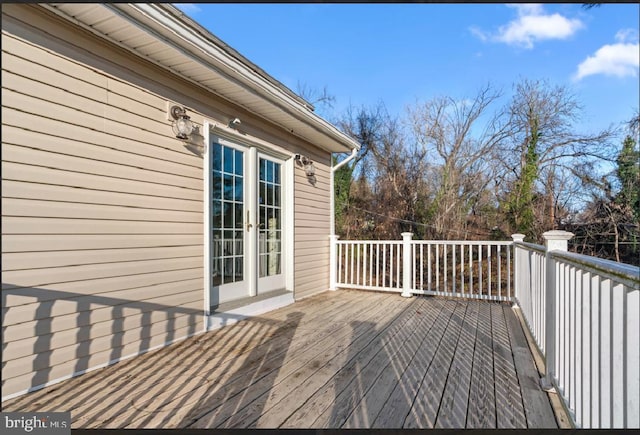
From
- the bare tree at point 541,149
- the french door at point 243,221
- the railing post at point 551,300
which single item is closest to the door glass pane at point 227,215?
the french door at point 243,221

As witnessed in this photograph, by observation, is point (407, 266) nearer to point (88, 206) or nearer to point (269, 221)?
point (269, 221)

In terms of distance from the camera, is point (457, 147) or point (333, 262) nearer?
point (333, 262)

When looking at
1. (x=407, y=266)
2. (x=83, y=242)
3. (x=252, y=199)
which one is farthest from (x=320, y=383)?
(x=407, y=266)

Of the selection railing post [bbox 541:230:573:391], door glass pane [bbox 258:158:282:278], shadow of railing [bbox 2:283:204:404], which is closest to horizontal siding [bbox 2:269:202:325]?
shadow of railing [bbox 2:283:204:404]

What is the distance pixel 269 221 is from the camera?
4336mm

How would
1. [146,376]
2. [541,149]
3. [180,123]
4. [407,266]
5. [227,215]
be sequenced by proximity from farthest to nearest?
[541,149] < [407,266] < [227,215] < [180,123] < [146,376]

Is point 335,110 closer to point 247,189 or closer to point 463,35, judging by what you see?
point 463,35

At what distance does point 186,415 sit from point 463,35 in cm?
808

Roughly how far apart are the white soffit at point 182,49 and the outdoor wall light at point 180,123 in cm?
32

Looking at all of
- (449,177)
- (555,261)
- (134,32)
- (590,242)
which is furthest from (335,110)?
(555,261)

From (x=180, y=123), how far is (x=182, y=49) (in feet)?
2.02

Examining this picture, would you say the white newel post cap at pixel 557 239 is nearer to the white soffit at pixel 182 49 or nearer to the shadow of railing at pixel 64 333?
the white soffit at pixel 182 49

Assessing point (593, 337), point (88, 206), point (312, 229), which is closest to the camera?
point (593, 337)

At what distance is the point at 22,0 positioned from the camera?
6.46 feet
